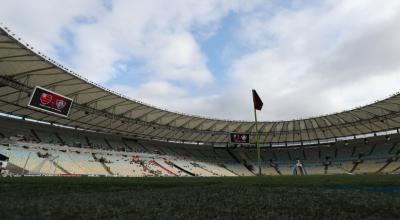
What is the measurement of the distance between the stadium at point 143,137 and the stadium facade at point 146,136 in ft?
0.45

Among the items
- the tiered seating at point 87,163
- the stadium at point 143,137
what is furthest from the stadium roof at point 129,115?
the tiered seating at point 87,163

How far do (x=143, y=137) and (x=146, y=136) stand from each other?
0.84 metres

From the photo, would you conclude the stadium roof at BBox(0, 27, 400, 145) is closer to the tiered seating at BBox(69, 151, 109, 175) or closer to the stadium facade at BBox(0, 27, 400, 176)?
the stadium facade at BBox(0, 27, 400, 176)

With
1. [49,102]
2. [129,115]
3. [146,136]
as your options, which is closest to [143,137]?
[146,136]

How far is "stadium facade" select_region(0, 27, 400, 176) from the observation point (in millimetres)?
32469

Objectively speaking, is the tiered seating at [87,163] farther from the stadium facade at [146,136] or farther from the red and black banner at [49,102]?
the red and black banner at [49,102]

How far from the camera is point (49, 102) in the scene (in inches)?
1203

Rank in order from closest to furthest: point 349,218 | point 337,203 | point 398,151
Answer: point 349,218 → point 337,203 → point 398,151

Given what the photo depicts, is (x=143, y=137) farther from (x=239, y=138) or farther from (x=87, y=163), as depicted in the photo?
(x=87, y=163)

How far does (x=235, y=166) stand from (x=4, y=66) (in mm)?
48422

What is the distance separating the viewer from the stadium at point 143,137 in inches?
1198

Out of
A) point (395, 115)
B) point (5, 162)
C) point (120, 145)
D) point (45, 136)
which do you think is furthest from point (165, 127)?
point (395, 115)

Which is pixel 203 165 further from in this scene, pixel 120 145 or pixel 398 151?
pixel 398 151

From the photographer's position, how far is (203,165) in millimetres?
58531
